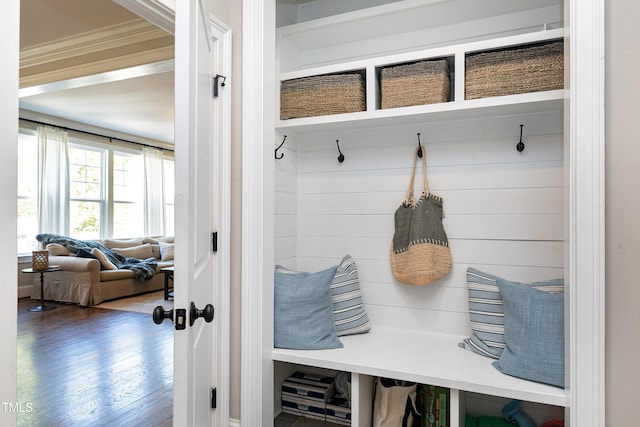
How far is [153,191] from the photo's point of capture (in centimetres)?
783

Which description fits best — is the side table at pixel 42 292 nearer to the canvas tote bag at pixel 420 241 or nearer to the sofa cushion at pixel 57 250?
the sofa cushion at pixel 57 250

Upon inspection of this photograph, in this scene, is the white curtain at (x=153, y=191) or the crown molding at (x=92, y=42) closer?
the crown molding at (x=92, y=42)

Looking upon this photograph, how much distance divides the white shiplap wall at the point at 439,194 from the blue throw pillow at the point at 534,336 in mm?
363

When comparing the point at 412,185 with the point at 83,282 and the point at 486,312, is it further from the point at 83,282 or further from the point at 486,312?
the point at 83,282

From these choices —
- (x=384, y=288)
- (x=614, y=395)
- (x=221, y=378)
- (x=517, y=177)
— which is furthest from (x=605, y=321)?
(x=221, y=378)

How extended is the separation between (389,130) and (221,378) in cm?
158

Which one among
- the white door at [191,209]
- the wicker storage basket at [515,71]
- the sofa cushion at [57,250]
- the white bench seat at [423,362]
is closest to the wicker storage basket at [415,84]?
the wicker storage basket at [515,71]

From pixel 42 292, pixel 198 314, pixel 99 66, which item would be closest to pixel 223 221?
pixel 198 314

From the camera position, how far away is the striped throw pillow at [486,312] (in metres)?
1.77

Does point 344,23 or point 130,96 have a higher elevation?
point 130,96

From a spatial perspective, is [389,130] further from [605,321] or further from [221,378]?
[221,378]

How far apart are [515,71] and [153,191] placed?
24.4 ft

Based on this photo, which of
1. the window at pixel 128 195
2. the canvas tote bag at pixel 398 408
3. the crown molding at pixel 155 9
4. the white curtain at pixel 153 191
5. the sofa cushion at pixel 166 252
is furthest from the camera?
the white curtain at pixel 153 191

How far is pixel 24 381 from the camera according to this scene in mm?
2719
